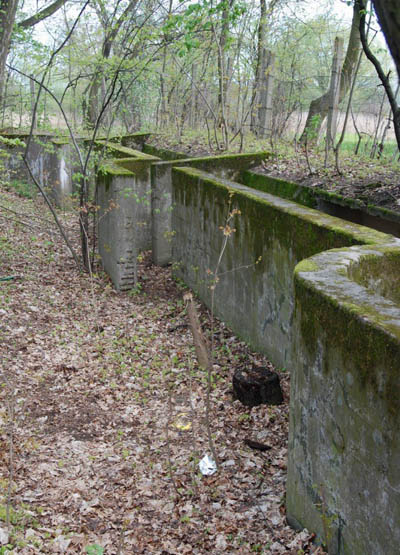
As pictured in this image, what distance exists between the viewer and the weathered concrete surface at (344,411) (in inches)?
112

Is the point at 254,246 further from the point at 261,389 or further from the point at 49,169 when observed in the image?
the point at 49,169

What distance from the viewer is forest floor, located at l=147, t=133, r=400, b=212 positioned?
7.39 m

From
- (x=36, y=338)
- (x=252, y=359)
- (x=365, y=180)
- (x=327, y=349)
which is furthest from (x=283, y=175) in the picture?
(x=327, y=349)

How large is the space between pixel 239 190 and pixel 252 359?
2.22 m

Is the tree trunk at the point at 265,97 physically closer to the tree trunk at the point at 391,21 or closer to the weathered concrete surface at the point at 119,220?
the weathered concrete surface at the point at 119,220

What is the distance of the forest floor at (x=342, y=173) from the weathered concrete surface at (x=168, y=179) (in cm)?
36

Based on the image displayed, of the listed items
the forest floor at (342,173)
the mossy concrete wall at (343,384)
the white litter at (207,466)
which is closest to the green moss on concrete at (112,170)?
the forest floor at (342,173)

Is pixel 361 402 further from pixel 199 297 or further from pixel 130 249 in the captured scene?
pixel 130 249

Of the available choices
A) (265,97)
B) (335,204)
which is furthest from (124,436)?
(265,97)

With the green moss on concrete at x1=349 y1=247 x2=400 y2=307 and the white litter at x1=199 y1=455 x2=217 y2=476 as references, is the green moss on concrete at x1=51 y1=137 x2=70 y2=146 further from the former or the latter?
the green moss on concrete at x1=349 y1=247 x2=400 y2=307

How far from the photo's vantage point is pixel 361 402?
3.04 m

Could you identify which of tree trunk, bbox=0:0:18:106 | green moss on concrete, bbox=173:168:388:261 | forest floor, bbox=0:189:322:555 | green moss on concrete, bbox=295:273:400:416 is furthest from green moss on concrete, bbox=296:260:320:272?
tree trunk, bbox=0:0:18:106

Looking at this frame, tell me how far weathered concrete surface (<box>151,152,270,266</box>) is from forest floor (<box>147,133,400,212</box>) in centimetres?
36

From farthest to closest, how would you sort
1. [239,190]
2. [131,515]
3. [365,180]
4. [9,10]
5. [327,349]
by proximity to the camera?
1. [365,180]
2. [239,190]
3. [9,10]
4. [131,515]
5. [327,349]
